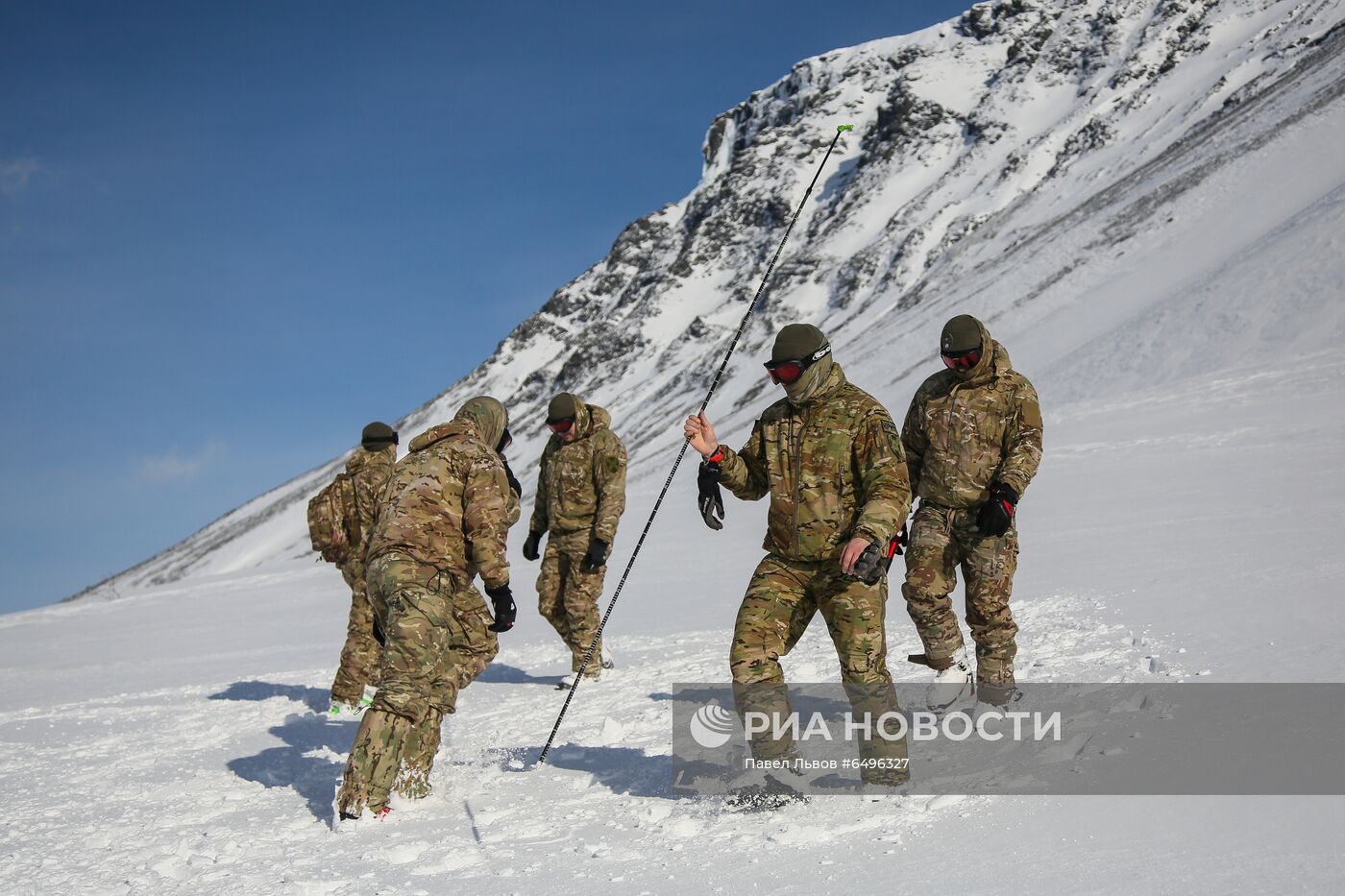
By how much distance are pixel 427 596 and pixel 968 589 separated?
120 inches

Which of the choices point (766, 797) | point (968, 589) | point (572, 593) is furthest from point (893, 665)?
point (766, 797)

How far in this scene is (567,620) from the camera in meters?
8.97

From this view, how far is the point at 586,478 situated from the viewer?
29.4ft

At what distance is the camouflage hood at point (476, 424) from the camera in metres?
5.66

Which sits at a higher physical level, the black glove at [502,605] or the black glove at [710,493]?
the black glove at [710,493]

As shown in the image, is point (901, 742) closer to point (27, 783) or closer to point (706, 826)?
point (706, 826)

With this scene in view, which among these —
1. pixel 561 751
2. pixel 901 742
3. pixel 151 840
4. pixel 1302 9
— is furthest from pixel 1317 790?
pixel 1302 9

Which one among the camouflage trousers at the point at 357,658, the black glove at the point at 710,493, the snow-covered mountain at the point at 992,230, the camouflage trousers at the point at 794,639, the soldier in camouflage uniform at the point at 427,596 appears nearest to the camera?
the camouflage trousers at the point at 794,639

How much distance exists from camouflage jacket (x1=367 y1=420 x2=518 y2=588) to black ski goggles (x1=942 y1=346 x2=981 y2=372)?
2633 millimetres

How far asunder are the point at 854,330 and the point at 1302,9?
156ft

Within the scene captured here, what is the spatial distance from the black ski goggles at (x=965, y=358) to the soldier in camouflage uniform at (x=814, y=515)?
1.34m

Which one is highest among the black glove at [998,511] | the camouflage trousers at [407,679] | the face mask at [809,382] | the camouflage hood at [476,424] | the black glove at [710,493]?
the camouflage hood at [476,424]

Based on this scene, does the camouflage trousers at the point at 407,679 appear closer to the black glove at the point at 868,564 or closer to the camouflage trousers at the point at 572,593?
the black glove at the point at 868,564

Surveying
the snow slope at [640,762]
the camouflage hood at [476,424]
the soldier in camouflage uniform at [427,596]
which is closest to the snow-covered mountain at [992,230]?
the snow slope at [640,762]
